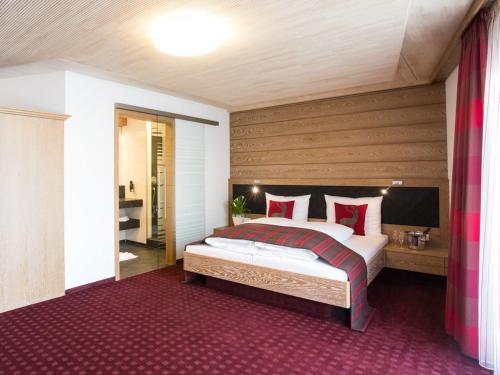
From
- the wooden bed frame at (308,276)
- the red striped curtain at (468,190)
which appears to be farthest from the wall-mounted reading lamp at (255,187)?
the red striped curtain at (468,190)

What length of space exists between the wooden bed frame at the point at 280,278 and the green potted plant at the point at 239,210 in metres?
1.75

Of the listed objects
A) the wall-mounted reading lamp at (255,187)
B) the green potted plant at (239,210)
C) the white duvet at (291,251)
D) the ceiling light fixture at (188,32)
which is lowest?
the white duvet at (291,251)

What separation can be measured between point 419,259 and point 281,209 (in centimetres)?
190

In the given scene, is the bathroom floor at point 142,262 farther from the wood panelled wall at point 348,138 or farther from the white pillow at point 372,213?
the white pillow at point 372,213

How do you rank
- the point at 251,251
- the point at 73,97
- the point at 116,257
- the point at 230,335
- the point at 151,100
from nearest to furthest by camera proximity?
the point at 230,335 < the point at 251,251 < the point at 73,97 < the point at 116,257 < the point at 151,100

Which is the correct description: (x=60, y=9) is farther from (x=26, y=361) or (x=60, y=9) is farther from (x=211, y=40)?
(x=26, y=361)

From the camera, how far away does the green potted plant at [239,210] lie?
529 cm

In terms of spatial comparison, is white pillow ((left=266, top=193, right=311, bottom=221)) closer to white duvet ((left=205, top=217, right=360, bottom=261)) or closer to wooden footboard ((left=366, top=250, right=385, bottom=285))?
white duvet ((left=205, top=217, right=360, bottom=261))

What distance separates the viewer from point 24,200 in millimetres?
3020

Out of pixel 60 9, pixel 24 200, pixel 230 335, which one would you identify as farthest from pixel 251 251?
pixel 60 9

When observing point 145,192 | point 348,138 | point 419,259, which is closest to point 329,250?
point 419,259

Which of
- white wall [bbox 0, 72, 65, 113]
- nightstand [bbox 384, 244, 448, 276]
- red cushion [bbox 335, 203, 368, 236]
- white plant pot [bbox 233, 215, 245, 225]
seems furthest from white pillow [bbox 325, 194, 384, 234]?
white wall [bbox 0, 72, 65, 113]

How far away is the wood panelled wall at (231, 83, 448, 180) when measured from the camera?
393cm

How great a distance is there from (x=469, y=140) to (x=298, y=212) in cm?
274
